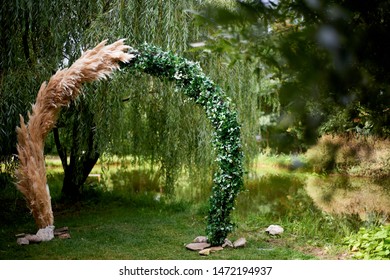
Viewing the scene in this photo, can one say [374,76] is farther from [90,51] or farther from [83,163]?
[83,163]

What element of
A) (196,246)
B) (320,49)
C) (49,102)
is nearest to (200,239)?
(196,246)

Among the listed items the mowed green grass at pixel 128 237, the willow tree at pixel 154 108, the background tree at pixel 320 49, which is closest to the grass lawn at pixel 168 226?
the mowed green grass at pixel 128 237

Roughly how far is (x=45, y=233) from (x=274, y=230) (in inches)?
84.7

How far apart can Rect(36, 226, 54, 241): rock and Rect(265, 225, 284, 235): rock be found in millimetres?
2056

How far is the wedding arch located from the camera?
359 centimetres

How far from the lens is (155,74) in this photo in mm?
3924

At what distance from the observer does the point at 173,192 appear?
5035 mm

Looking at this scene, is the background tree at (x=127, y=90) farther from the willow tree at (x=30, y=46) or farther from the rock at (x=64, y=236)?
the rock at (x=64, y=236)

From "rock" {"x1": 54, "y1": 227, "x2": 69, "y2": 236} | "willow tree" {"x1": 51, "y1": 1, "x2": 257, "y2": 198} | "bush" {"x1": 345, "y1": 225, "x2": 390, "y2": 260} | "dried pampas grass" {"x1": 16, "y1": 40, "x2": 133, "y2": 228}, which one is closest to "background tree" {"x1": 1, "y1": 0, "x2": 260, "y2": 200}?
"willow tree" {"x1": 51, "y1": 1, "x2": 257, "y2": 198}

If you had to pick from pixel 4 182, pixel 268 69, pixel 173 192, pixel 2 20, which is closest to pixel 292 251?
pixel 173 192

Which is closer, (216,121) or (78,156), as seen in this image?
(216,121)

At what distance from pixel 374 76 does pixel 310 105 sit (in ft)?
0.24

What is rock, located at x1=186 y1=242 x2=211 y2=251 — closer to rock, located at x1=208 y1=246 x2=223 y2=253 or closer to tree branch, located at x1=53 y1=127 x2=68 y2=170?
rock, located at x1=208 y1=246 x2=223 y2=253

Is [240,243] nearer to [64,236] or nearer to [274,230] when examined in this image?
[274,230]
